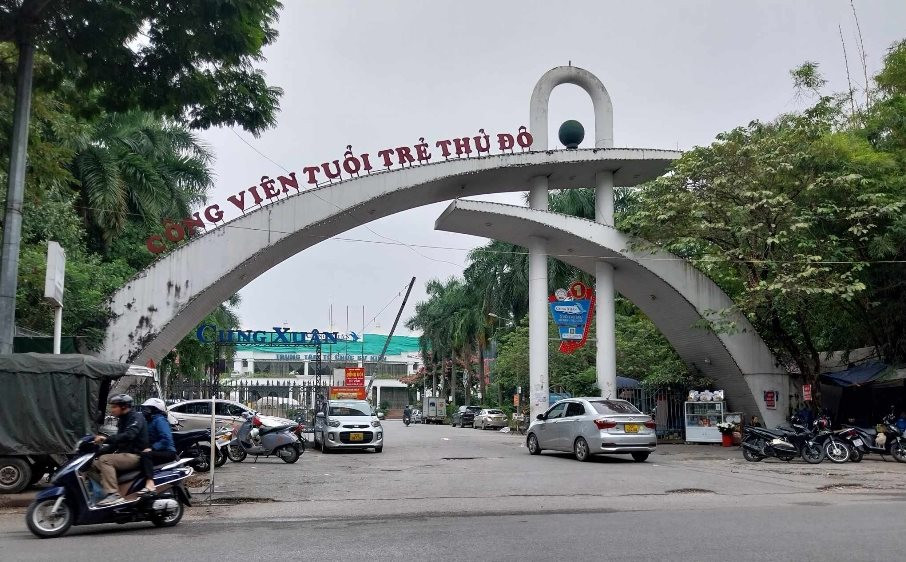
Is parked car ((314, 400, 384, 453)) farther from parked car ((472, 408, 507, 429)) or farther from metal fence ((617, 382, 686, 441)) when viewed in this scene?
parked car ((472, 408, 507, 429))

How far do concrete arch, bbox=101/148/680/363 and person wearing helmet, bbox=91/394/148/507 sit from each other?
14797 mm

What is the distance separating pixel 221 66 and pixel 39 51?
3.05 metres

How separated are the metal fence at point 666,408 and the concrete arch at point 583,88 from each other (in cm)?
969

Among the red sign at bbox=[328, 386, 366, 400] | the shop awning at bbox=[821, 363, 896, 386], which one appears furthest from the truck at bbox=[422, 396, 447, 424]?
the shop awning at bbox=[821, 363, 896, 386]

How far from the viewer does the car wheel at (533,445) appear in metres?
21.8

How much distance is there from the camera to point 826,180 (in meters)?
21.9

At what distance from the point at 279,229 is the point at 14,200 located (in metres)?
12.3

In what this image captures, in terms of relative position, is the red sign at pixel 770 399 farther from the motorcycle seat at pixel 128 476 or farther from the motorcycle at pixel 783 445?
the motorcycle seat at pixel 128 476

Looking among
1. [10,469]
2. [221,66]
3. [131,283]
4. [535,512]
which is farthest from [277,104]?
[131,283]

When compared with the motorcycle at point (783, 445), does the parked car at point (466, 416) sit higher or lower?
lower

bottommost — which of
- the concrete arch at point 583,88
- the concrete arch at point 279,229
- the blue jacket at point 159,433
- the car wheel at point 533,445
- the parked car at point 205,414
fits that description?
the car wheel at point 533,445

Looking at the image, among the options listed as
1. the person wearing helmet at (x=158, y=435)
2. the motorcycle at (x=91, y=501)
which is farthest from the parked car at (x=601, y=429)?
the person wearing helmet at (x=158, y=435)

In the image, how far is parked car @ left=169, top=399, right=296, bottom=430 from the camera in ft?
68.6

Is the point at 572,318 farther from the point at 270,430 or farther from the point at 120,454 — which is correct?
the point at 120,454
